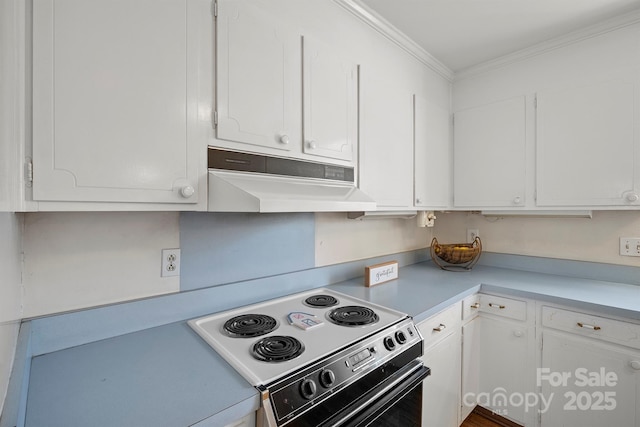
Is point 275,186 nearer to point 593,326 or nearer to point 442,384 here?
point 442,384

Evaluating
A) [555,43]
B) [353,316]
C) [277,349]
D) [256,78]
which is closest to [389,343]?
[353,316]

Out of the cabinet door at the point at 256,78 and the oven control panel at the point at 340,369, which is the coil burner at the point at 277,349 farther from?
the cabinet door at the point at 256,78

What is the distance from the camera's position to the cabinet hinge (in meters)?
0.69

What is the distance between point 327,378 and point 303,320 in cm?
32

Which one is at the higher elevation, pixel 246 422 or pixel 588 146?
pixel 588 146

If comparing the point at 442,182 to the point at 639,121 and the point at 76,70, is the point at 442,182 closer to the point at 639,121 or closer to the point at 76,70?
the point at 639,121

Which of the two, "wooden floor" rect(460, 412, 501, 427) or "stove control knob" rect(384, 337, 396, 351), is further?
"wooden floor" rect(460, 412, 501, 427)

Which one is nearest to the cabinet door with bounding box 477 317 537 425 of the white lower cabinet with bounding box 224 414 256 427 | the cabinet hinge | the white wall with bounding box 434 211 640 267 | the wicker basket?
the wicker basket

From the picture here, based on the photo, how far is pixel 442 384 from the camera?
151cm

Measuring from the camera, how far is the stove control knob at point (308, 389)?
31.8 inches

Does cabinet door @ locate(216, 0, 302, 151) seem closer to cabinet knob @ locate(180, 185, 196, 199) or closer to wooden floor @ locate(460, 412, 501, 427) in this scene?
cabinet knob @ locate(180, 185, 196, 199)

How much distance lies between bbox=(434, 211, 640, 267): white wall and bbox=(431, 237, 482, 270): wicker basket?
0.33m

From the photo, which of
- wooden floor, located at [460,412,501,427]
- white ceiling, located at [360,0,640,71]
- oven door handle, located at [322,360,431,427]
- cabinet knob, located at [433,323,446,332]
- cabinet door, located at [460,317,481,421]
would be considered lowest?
wooden floor, located at [460,412,501,427]

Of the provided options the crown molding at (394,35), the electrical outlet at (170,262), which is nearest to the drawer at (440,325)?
the electrical outlet at (170,262)
